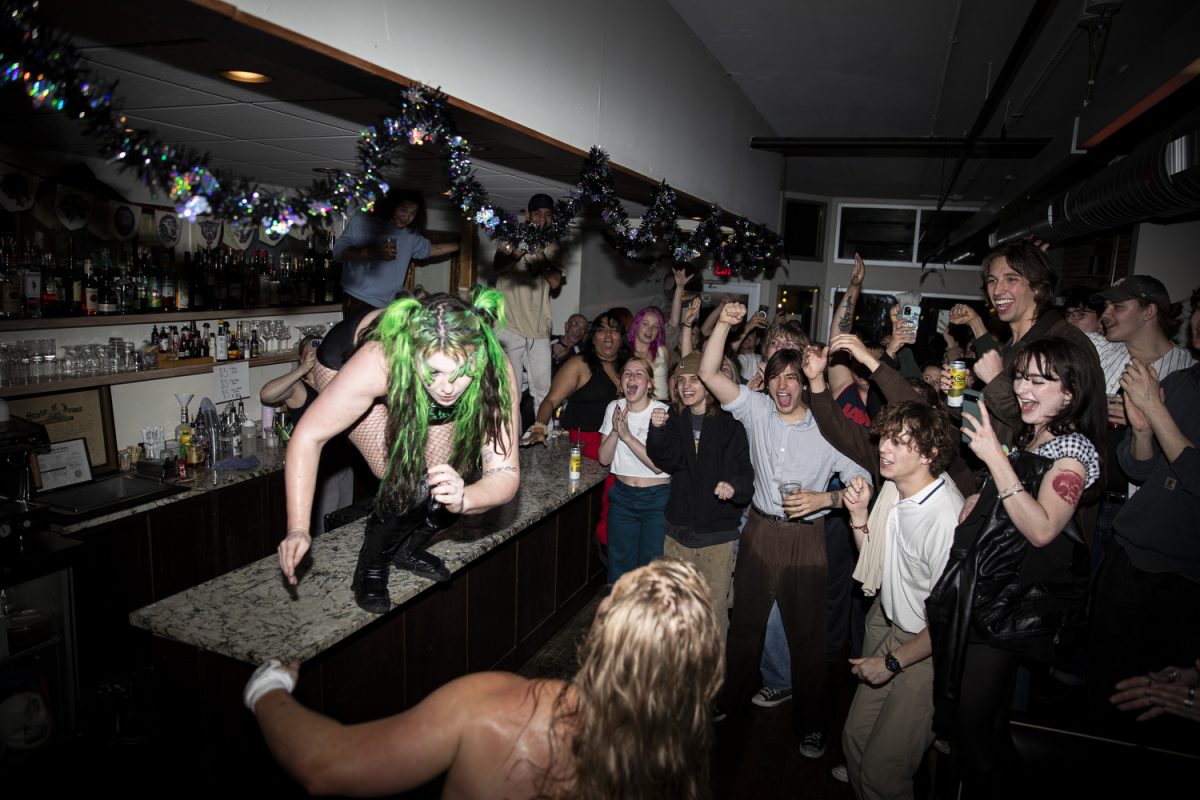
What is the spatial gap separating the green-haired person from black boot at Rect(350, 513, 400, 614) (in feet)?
0.29

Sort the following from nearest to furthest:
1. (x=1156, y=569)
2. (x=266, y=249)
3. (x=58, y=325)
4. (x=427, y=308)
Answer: (x=427, y=308) < (x=1156, y=569) < (x=58, y=325) < (x=266, y=249)

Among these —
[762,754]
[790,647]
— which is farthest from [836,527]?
[762,754]

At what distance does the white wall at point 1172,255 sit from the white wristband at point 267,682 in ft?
22.9

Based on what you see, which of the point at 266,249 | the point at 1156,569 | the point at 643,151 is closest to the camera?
the point at 1156,569

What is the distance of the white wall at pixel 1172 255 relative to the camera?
562 cm

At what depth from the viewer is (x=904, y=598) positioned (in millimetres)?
2504

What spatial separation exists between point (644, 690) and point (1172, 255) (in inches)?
264

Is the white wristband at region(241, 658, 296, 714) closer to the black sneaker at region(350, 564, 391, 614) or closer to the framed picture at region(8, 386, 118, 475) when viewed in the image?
the black sneaker at region(350, 564, 391, 614)

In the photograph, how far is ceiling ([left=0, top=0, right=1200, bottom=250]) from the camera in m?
1.93

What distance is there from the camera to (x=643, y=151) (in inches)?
158

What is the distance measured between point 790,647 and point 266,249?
452 cm

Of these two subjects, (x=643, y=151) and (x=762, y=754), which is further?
(x=643, y=151)

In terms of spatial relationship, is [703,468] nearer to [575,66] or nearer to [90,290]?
[575,66]

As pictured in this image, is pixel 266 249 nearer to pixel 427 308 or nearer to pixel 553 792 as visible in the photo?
pixel 427 308
